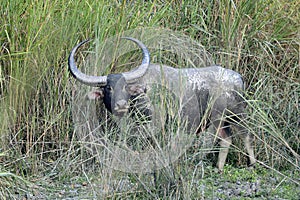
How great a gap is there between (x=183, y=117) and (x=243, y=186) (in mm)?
720

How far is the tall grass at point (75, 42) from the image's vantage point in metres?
5.12

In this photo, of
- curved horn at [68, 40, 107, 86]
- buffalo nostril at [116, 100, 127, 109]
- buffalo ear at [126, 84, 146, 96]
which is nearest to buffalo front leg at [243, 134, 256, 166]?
buffalo ear at [126, 84, 146, 96]

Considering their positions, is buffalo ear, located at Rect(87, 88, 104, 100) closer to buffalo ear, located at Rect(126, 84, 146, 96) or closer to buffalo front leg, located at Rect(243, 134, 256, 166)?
buffalo ear, located at Rect(126, 84, 146, 96)

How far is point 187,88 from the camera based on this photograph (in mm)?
5484

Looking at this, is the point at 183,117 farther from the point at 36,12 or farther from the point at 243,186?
the point at 36,12

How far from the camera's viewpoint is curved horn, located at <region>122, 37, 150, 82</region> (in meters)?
5.22

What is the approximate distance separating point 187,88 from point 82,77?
3.08 feet

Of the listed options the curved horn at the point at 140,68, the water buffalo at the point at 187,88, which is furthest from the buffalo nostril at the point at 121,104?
the curved horn at the point at 140,68

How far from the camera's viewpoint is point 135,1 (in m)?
6.16

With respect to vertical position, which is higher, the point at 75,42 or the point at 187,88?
the point at 75,42

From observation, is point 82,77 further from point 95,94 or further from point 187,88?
point 187,88

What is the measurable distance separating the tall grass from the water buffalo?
0.19 m

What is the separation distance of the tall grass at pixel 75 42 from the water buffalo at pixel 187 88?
0.62 ft

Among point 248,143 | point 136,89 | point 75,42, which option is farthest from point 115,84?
point 248,143
